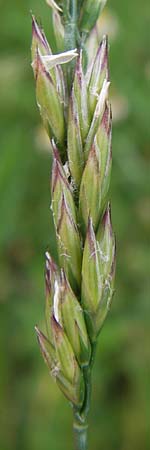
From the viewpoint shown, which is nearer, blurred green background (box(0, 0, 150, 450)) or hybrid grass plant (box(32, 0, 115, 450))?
hybrid grass plant (box(32, 0, 115, 450))

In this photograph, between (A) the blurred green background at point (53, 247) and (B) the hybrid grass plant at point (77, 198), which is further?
(A) the blurred green background at point (53, 247)

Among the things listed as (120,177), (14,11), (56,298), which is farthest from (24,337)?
(56,298)

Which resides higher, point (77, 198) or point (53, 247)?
point (77, 198)

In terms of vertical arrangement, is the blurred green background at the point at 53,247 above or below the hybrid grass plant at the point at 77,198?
below

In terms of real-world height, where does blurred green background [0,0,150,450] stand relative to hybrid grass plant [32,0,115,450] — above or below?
below

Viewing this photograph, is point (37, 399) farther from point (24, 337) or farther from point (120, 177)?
point (120, 177)
